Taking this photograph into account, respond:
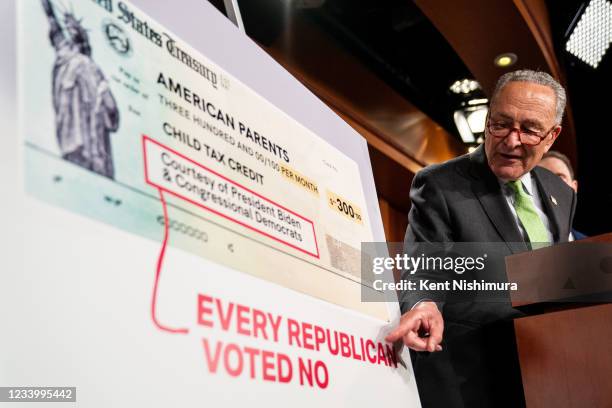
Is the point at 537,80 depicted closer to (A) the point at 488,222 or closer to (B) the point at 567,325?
(A) the point at 488,222

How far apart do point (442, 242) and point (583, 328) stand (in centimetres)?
38

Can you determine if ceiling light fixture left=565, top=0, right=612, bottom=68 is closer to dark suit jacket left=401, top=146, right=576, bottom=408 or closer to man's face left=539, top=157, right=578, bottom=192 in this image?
man's face left=539, top=157, right=578, bottom=192

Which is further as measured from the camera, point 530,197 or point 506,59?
point 506,59

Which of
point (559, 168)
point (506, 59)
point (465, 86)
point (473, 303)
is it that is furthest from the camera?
point (465, 86)

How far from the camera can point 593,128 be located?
4.76 metres

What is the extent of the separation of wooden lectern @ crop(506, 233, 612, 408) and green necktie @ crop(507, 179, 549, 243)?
28cm

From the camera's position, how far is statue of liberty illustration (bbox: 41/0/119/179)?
0.54 m

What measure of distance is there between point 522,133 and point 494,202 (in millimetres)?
207

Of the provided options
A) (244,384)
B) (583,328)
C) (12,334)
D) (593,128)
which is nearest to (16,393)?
(12,334)

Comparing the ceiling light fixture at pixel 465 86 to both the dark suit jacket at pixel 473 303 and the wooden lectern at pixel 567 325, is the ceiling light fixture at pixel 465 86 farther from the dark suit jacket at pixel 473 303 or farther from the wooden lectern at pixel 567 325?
the wooden lectern at pixel 567 325

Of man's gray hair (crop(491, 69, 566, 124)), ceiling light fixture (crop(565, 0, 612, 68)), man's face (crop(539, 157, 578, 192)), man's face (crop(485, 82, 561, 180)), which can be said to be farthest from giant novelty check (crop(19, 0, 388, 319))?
ceiling light fixture (crop(565, 0, 612, 68))

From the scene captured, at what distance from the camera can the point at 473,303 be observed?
4.05 feet

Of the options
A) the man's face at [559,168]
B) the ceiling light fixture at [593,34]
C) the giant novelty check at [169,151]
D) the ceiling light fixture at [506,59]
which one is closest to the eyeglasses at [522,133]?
the giant novelty check at [169,151]

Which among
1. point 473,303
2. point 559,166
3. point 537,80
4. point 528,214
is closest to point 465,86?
point 559,166
